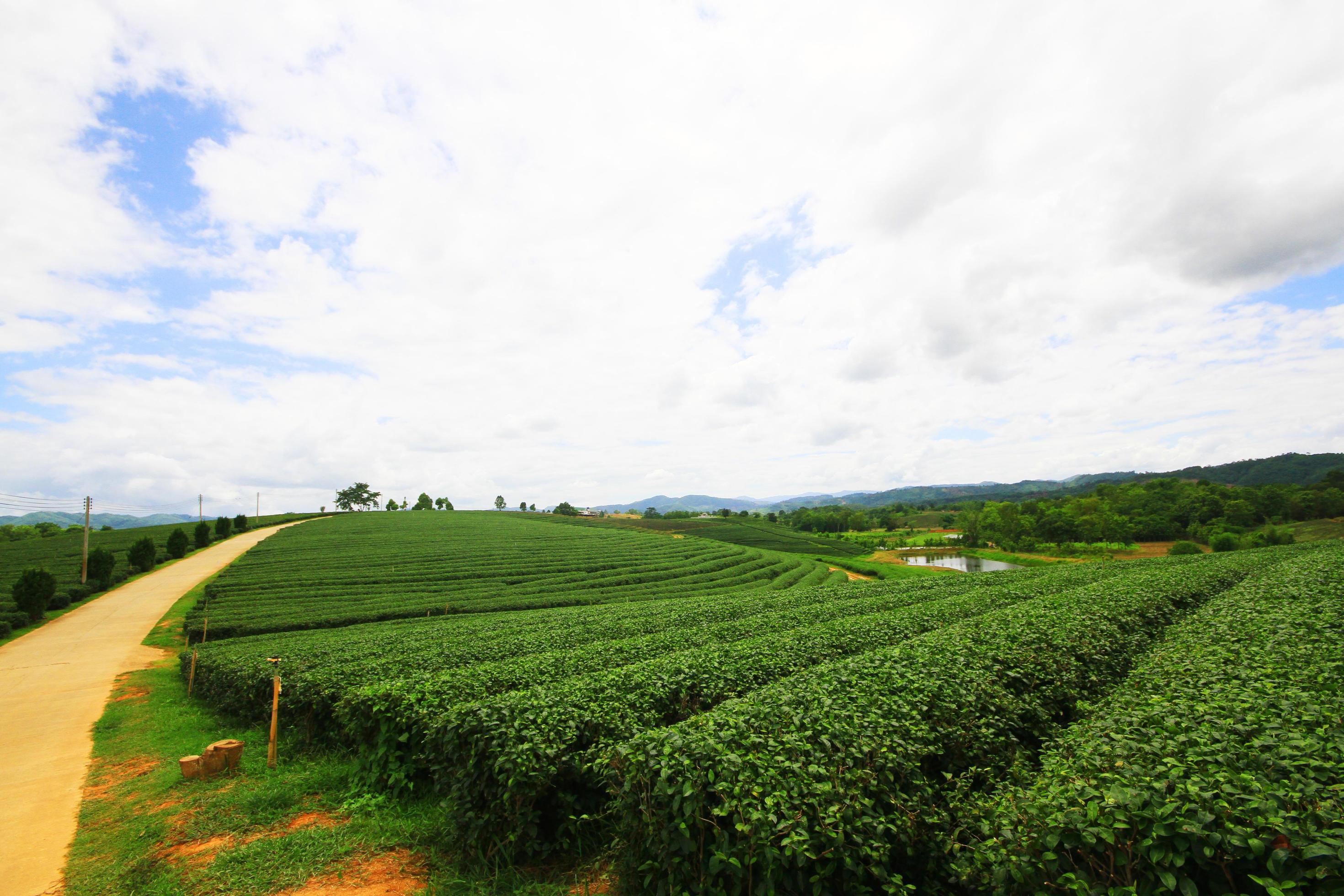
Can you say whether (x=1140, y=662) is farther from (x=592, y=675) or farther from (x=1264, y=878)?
(x=592, y=675)

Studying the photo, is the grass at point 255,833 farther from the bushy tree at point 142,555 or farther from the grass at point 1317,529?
the grass at point 1317,529

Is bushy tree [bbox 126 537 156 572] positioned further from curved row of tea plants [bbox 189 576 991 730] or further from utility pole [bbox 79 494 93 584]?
curved row of tea plants [bbox 189 576 991 730]

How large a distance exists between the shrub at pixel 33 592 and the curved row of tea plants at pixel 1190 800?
151 feet

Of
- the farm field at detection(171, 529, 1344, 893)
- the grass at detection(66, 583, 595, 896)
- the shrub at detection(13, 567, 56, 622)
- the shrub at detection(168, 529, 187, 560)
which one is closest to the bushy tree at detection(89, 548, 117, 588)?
the shrub at detection(13, 567, 56, 622)

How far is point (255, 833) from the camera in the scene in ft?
25.4

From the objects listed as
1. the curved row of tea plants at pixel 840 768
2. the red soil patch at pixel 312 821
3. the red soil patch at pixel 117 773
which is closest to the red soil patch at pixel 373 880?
the red soil patch at pixel 312 821

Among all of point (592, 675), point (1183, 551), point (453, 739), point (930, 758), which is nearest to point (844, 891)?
point (930, 758)

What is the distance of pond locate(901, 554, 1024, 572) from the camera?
228 ft

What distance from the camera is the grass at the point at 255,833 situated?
6.45 metres

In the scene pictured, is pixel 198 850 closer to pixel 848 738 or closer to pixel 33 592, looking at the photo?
pixel 848 738

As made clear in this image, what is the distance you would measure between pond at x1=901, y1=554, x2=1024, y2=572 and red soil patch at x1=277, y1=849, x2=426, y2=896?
6717cm

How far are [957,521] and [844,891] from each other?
133 m

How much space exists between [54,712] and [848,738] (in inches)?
909

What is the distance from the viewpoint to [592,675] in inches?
366
